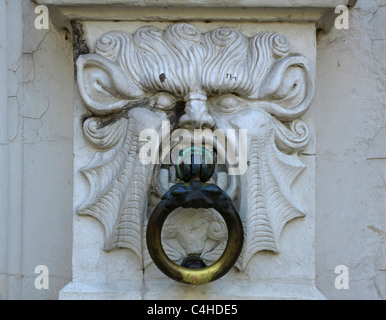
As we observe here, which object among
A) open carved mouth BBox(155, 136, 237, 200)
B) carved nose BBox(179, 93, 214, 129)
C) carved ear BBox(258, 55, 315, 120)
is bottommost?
open carved mouth BBox(155, 136, 237, 200)

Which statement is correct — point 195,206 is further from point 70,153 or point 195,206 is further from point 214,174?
point 70,153

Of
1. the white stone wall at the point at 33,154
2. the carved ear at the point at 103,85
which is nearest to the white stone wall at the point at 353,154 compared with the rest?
the carved ear at the point at 103,85

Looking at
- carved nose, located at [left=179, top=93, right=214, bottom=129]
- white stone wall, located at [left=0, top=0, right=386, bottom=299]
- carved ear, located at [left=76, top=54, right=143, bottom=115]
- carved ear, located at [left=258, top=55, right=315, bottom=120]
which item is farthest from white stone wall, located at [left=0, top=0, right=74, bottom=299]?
carved ear, located at [left=258, top=55, right=315, bottom=120]

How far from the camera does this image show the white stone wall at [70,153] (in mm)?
1353

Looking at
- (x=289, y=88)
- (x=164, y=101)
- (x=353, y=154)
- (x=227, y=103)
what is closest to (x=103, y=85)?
(x=164, y=101)

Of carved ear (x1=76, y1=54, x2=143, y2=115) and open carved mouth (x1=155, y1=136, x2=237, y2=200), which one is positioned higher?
carved ear (x1=76, y1=54, x2=143, y2=115)

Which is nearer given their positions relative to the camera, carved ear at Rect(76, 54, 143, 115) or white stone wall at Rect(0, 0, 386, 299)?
carved ear at Rect(76, 54, 143, 115)

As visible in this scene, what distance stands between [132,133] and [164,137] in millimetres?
58

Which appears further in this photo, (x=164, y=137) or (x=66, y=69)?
(x=66, y=69)

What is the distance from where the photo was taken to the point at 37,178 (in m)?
1.39

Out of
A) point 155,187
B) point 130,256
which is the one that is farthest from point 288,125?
point 130,256

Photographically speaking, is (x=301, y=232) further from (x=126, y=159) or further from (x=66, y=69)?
(x=66, y=69)

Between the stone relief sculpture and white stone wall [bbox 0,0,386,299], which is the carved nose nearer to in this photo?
the stone relief sculpture

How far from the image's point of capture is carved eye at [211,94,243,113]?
1203mm
